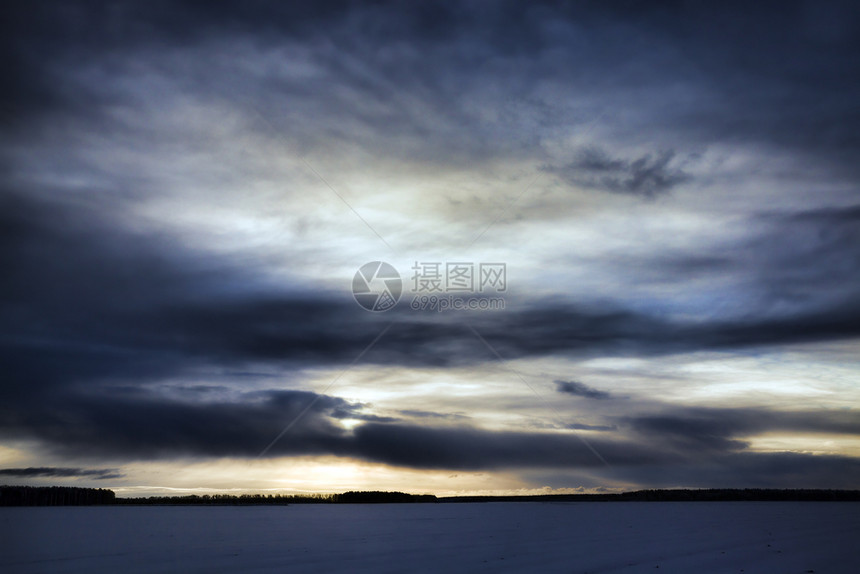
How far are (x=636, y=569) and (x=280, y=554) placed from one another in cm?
1858

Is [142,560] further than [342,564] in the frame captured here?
Yes

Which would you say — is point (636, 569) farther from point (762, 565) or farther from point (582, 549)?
point (582, 549)

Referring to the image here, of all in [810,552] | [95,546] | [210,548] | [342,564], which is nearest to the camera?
[342,564]

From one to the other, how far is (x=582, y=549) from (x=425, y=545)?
10096 millimetres

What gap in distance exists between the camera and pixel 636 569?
28703mm

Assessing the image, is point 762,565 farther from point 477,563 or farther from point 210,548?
point 210,548

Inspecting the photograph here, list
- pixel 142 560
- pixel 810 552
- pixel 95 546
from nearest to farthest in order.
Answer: pixel 142 560
pixel 810 552
pixel 95 546

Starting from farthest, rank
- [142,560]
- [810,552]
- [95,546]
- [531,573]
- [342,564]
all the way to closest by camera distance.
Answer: [95,546] < [810,552] < [142,560] < [342,564] < [531,573]

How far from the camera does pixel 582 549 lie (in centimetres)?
3981

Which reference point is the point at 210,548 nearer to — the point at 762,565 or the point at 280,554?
the point at 280,554

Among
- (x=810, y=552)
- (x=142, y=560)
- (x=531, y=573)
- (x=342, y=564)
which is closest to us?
(x=531, y=573)

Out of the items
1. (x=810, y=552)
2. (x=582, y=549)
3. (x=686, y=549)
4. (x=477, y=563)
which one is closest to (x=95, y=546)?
(x=477, y=563)

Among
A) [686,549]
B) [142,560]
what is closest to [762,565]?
[686,549]

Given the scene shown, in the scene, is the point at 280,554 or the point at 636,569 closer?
the point at 636,569
